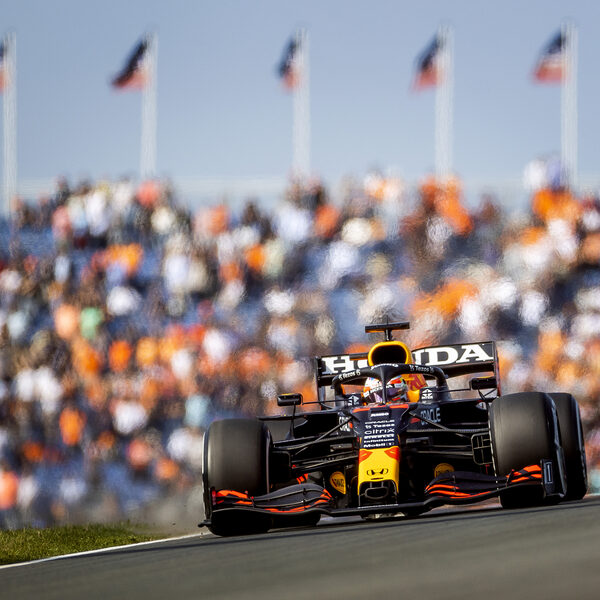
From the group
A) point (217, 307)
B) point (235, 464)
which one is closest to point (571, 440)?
point (235, 464)

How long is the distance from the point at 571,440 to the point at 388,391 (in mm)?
1629

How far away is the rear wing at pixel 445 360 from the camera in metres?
12.2

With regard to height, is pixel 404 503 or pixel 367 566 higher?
pixel 367 566

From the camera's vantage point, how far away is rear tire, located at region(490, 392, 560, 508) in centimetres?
943

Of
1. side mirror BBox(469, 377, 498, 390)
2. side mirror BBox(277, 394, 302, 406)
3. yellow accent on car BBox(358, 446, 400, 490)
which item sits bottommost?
yellow accent on car BBox(358, 446, 400, 490)

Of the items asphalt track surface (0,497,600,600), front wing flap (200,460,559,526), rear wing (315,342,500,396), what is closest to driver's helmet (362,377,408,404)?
rear wing (315,342,500,396)

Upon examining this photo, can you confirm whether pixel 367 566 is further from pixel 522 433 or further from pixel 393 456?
pixel 522 433

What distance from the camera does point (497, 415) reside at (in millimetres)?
9508

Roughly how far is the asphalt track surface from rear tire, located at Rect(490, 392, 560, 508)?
730 millimetres

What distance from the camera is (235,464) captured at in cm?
992

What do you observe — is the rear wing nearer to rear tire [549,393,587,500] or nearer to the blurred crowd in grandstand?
rear tire [549,393,587,500]

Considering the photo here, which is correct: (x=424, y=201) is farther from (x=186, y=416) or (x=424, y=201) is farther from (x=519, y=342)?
(x=186, y=416)

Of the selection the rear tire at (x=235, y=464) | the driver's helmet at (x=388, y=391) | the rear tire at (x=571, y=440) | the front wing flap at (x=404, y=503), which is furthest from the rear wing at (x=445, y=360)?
the front wing flap at (x=404, y=503)

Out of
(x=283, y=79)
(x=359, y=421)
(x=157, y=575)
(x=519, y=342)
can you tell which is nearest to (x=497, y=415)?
(x=359, y=421)
